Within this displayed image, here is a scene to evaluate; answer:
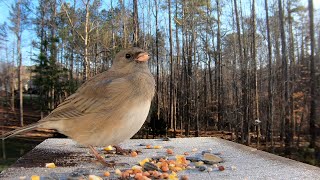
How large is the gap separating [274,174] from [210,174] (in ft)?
1.28

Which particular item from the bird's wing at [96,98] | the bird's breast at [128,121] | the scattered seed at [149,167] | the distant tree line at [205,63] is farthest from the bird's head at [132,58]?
the distant tree line at [205,63]

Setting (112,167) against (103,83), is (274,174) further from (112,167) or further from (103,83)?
(103,83)

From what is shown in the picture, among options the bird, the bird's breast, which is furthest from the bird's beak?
the bird's breast

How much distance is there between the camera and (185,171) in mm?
2045

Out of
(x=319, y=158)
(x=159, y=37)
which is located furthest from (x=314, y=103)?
(x=159, y=37)

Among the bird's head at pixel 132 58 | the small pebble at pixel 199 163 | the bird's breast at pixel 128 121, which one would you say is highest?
the bird's head at pixel 132 58

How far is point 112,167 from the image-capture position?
211cm

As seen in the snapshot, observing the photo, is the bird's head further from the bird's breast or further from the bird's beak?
the bird's breast

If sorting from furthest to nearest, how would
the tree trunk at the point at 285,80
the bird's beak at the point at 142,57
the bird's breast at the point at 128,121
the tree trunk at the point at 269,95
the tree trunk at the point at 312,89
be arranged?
the tree trunk at the point at 269,95 < the tree trunk at the point at 285,80 < the tree trunk at the point at 312,89 < the bird's beak at the point at 142,57 < the bird's breast at the point at 128,121

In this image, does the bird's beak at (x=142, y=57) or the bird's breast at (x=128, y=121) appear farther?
the bird's beak at (x=142, y=57)

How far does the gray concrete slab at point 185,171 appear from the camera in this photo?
1.87 m

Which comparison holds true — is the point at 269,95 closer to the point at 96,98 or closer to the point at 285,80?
the point at 285,80

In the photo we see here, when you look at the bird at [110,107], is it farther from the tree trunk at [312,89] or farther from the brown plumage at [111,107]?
the tree trunk at [312,89]

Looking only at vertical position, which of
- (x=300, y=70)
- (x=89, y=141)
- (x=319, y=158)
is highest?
(x=300, y=70)
